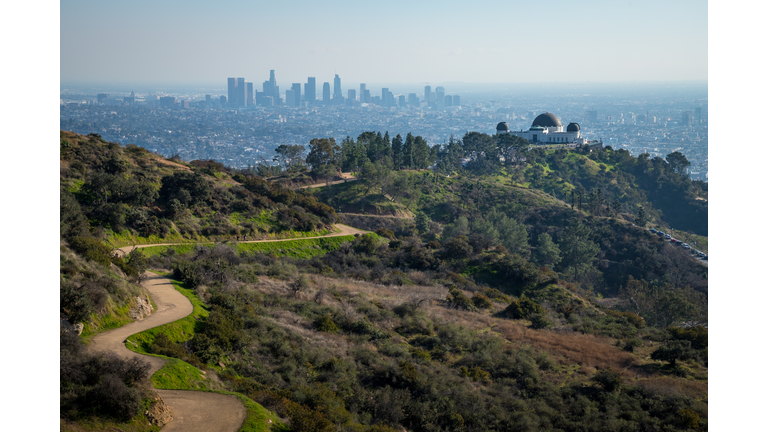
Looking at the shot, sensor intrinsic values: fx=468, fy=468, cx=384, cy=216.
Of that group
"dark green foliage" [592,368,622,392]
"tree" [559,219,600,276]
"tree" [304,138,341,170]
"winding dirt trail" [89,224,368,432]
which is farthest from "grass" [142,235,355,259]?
"tree" [304,138,341,170]

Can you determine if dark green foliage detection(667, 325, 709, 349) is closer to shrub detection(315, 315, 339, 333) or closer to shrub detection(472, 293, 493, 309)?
shrub detection(472, 293, 493, 309)

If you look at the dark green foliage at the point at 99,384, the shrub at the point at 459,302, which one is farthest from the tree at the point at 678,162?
the dark green foliage at the point at 99,384

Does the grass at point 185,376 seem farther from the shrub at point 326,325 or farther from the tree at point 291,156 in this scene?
the tree at point 291,156

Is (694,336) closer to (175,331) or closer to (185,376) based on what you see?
(185,376)

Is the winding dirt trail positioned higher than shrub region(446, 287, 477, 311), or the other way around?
the winding dirt trail

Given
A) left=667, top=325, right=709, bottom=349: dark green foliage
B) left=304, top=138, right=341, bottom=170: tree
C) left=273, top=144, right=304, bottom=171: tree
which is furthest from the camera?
left=273, top=144, right=304, bottom=171: tree

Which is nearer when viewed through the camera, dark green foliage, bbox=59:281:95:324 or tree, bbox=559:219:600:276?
dark green foliage, bbox=59:281:95:324

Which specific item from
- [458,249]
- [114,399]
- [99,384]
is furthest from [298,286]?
[458,249]
